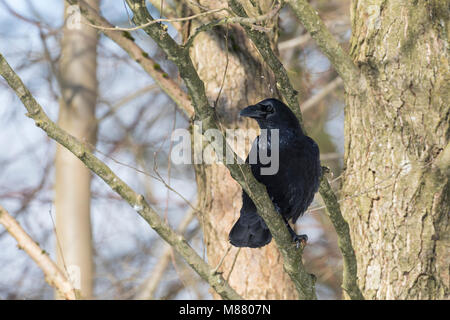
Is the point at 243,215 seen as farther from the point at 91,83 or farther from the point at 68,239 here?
the point at 91,83

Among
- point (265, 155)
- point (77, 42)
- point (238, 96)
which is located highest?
point (77, 42)

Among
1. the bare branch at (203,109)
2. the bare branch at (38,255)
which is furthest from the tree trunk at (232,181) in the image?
the bare branch at (203,109)

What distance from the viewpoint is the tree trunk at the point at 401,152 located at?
400cm

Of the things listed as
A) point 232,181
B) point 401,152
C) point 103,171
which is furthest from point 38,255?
point 401,152

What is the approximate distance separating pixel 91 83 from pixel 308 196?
3616 mm

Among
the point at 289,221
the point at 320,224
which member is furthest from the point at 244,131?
the point at 320,224

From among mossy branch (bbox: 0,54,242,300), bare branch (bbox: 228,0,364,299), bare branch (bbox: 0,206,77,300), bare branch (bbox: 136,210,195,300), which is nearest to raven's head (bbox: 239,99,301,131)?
bare branch (bbox: 228,0,364,299)

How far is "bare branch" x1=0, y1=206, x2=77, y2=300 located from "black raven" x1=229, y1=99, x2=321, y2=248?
A: 1634 millimetres

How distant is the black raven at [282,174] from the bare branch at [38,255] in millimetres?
1634

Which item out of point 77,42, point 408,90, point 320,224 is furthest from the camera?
point 320,224

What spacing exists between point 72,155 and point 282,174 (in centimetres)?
319

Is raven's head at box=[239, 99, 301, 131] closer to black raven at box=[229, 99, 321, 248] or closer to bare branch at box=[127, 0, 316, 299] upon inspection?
black raven at box=[229, 99, 321, 248]

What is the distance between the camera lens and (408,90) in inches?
163

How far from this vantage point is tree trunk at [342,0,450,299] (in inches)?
158
